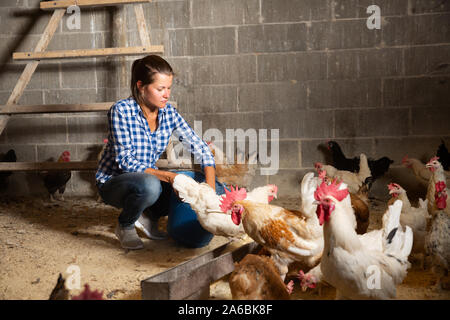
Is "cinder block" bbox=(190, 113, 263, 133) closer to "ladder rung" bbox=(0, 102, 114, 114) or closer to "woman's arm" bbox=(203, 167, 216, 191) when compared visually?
"ladder rung" bbox=(0, 102, 114, 114)

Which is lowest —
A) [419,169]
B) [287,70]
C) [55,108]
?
[419,169]

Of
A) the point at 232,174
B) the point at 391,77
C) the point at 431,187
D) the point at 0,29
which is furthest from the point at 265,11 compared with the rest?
the point at 0,29

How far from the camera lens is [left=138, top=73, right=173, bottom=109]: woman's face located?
8.82 ft

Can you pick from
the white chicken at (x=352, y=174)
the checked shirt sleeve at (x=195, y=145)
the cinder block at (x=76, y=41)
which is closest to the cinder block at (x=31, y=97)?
the cinder block at (x=76, y=41)

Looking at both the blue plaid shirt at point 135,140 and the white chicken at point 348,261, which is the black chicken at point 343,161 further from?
the white chicken at point 348,261

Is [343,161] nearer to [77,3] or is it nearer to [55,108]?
[55,108]

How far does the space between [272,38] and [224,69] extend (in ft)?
2.13

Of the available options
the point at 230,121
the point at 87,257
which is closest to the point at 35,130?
the point at 230,121

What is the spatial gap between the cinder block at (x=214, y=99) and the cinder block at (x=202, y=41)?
1.35 feet

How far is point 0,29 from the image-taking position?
16.5 ft

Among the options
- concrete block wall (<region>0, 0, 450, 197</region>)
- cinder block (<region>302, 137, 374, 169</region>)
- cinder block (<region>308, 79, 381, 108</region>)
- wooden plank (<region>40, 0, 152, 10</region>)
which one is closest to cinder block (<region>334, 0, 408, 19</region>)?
concrete block wall (<region>0, 0, 450, 197</region>)

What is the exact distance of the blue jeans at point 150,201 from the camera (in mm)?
2771

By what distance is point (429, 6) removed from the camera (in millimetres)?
4438
